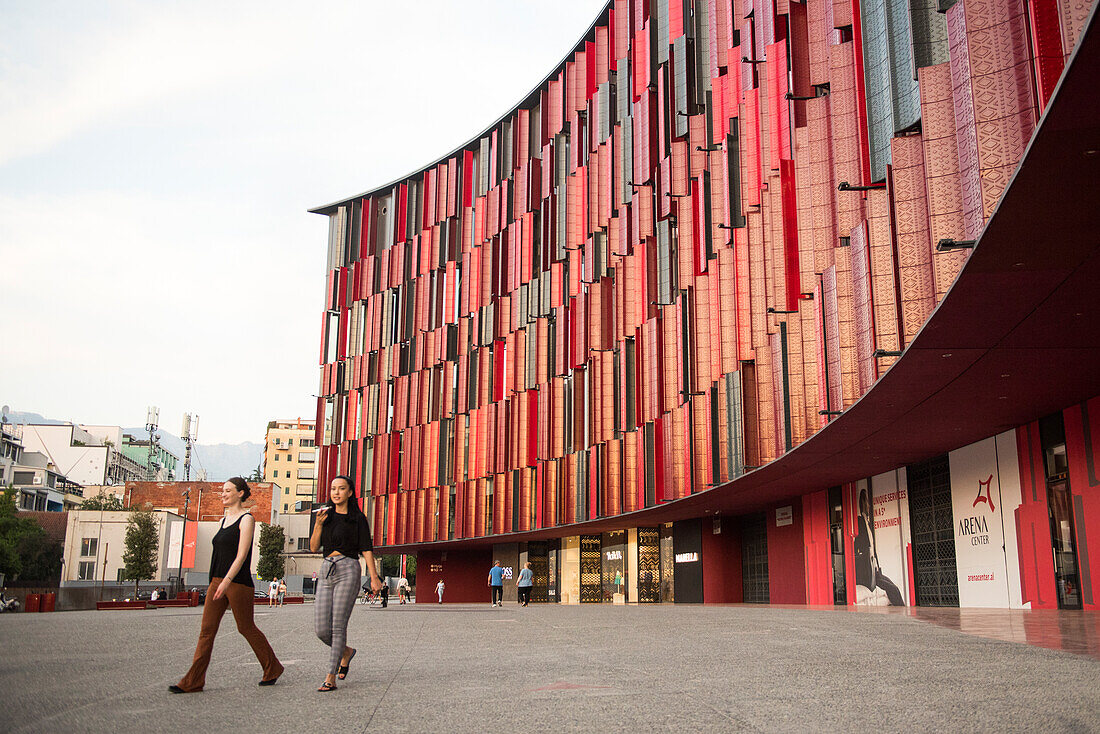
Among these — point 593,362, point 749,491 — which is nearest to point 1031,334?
point 749,491

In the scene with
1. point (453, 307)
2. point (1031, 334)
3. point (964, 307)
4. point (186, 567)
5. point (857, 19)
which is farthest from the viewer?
point (186, 567)

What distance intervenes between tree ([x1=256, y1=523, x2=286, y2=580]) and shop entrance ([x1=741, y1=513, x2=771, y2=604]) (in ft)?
188

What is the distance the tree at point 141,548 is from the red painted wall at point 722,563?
43575mm

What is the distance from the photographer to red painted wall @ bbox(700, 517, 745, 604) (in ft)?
121

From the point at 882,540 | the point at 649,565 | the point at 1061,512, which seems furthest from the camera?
the point at 649,565

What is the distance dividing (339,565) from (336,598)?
0.92 feet

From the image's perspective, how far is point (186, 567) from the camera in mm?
75812

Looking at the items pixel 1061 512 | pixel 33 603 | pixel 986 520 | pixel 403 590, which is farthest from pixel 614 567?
pixel 1061 512

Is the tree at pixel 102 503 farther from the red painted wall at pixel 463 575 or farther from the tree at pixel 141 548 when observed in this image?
the red painted wall at pixel 463 575

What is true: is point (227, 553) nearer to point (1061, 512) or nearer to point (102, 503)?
point (1061, 512)

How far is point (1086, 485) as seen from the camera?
1861cm

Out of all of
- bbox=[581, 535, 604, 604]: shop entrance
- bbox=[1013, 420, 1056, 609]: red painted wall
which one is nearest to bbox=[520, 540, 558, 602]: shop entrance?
bbox=[581, 535, 604, 604]: shop entrance

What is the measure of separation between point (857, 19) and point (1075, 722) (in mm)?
18725

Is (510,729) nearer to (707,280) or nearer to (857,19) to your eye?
(857,19)
